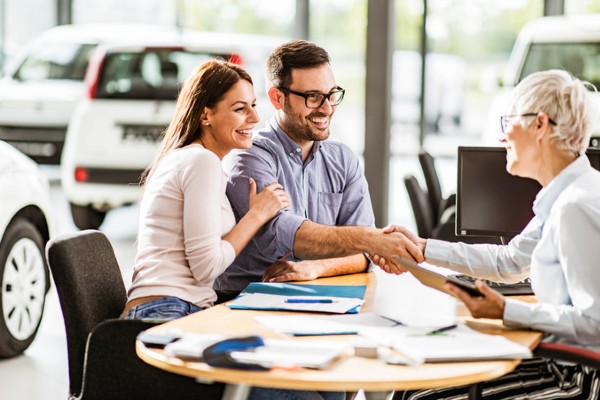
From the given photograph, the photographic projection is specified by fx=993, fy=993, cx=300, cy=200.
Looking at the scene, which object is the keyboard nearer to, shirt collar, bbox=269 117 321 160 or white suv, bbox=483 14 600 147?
shirt collar, bbox=269 117 321 160

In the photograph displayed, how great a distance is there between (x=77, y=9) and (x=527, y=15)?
572 centimetres

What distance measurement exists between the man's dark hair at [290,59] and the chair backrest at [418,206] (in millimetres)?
2118

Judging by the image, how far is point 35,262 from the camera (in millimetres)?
4766

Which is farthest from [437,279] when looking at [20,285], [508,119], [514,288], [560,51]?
[560,51]

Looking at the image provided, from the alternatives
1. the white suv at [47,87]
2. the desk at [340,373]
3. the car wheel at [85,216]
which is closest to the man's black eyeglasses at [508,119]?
the desk at [340,373]

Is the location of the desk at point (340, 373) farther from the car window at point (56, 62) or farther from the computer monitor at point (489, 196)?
the car window at point (56, 62)

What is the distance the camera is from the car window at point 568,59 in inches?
303

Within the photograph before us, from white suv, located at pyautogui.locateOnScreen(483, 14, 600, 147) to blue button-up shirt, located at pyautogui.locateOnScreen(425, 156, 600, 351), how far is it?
5.24 m

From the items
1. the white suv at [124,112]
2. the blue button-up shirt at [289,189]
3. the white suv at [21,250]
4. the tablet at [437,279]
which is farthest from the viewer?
the white suv at [124,112]

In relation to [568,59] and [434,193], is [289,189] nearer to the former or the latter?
[434,193]

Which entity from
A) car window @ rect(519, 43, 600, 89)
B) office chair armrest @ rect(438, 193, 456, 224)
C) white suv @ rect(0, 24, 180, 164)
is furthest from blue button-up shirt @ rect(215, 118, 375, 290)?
white suv @ rect(0, 24, 180, 164)

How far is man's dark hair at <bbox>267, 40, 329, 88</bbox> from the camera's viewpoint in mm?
3312

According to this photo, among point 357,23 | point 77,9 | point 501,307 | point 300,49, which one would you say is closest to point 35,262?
point 300,49

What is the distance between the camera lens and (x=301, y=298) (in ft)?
8.55
